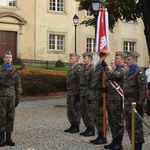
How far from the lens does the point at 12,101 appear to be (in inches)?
393

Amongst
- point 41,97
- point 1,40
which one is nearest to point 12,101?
point 41,97

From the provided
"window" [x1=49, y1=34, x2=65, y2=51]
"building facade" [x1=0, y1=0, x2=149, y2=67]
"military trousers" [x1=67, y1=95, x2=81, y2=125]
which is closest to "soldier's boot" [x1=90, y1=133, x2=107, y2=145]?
"military trousers" [x1=67, y1=95, x2=81, y2=125]

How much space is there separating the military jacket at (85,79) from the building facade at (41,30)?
77.8 ft

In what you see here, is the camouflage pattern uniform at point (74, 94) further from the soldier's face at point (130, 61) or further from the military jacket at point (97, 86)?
the soldier's face at point (130, 61)

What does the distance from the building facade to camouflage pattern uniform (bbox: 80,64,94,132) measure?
23.7 metres

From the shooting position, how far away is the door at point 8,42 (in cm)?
3477

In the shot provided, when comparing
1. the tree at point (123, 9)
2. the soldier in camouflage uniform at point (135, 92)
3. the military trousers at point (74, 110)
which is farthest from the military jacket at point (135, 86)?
the tree at point (123, 9)

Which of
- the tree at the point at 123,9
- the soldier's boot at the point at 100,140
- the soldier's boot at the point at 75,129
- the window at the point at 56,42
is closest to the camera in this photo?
the soldier's boot at the point at 100,140

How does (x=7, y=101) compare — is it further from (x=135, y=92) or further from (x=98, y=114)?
(x=135, y=92)

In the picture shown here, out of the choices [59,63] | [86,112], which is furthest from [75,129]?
[59,63]

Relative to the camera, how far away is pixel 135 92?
879 centimetres

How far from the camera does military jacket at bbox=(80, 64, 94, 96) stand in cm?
1118

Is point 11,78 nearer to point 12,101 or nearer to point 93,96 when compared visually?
point 12,101

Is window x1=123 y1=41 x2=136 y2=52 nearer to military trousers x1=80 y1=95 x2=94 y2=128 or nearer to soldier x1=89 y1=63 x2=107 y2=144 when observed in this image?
military trousers x1=80 y1=95 x2=94 y2=128
